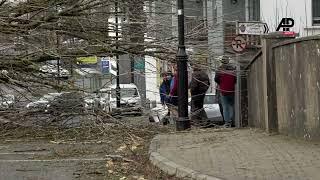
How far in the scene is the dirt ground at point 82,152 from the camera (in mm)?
9500

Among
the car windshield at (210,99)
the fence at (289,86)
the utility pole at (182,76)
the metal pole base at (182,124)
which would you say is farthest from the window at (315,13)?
the metal pole base at (182,124)

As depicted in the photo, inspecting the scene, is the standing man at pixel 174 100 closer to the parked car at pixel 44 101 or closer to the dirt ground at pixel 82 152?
the dirt ground at pixel 82 152

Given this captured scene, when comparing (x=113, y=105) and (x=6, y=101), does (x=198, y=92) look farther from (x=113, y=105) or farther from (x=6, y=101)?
(x=6, y=101)

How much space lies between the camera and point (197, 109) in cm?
1641

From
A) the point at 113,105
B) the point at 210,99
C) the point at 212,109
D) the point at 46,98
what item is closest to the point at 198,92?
the point at 113,105

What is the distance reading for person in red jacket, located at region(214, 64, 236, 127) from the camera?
50.8 feet

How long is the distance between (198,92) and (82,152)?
204 inches

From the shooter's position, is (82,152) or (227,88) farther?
(227,88)

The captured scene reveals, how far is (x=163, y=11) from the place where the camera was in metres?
16.2

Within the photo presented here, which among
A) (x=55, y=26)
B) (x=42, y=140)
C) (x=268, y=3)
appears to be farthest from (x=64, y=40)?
(x=268, y=3)

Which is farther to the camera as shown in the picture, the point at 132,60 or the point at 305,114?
the point at 132,60

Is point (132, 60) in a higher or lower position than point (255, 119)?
higher

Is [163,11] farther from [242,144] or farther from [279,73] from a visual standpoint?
[242,144]

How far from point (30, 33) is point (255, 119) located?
5625 mm
